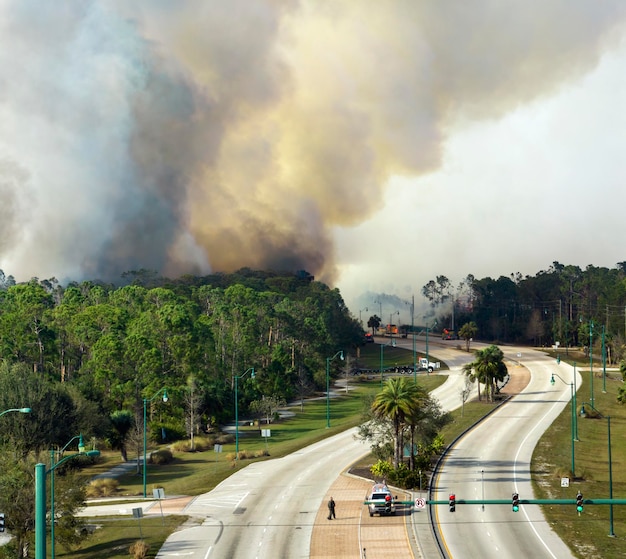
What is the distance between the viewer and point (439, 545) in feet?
167

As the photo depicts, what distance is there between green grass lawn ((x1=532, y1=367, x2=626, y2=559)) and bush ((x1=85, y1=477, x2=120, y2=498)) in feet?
116

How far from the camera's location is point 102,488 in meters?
72.6

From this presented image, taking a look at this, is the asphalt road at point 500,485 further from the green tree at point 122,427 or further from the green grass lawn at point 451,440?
the green tree at point 122,427

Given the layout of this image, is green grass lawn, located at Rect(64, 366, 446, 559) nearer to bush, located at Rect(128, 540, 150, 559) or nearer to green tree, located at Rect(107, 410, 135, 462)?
bush, located at Rect(128, 540, 150, 559)

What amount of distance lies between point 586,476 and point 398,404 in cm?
1835

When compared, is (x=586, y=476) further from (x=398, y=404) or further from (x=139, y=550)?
(x=139, y=550)

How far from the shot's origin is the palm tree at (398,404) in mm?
68938

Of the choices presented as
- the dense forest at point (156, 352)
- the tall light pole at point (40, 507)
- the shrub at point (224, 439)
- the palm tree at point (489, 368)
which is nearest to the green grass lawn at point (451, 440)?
the shrub at point (224, 439)

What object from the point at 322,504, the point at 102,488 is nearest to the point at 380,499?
the point at 322,504

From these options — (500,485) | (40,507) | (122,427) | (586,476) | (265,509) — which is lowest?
(265,509)

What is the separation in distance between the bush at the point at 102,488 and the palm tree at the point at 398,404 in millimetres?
23563

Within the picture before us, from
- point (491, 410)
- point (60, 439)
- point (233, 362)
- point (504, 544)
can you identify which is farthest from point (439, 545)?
point (233, 362)

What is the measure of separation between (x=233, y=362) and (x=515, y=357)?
71296 mm

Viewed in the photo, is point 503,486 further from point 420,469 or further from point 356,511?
point 356,511
